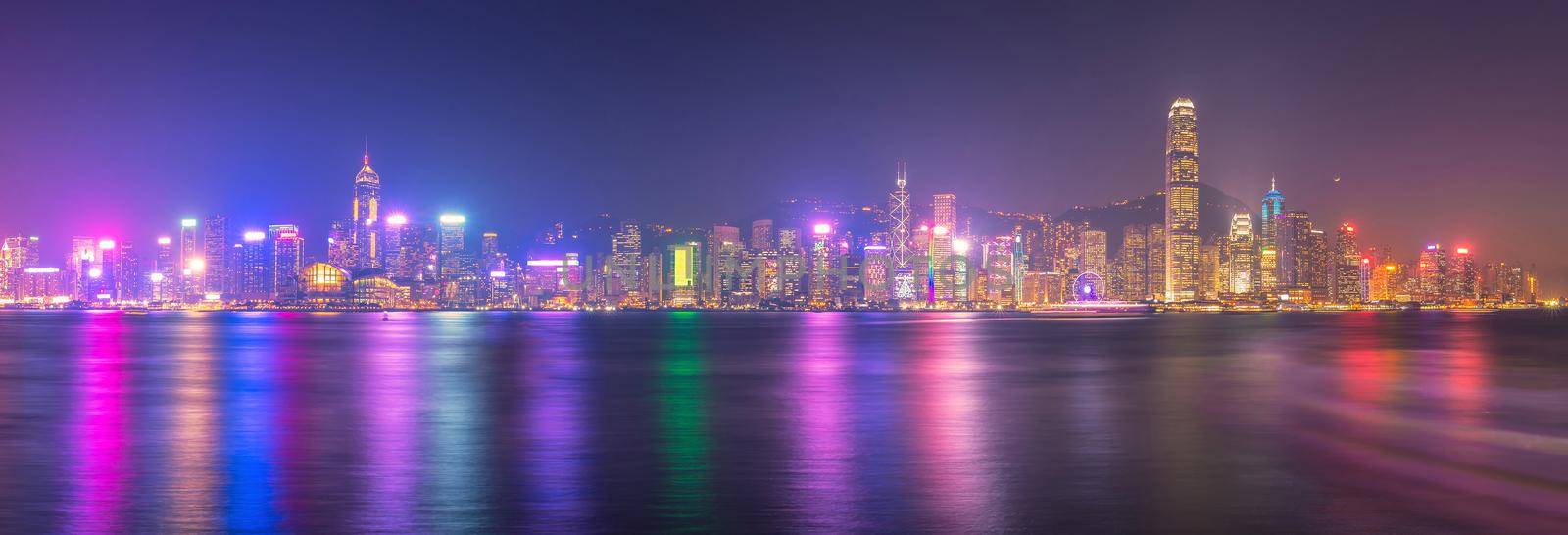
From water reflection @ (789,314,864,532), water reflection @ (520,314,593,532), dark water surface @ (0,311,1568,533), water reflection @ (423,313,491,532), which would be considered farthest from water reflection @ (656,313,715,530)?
water reflection @ (423,313,491,532)

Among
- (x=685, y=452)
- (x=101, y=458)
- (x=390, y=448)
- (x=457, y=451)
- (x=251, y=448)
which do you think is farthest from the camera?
(x=390, y=448)

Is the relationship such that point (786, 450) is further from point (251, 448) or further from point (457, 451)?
point (251, 448)

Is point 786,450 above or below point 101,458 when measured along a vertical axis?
below

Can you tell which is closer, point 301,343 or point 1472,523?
point 1472,523

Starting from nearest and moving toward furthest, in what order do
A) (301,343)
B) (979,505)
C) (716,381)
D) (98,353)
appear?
(979,505), (716,381), (98,353), (301,343)

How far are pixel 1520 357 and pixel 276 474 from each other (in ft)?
209

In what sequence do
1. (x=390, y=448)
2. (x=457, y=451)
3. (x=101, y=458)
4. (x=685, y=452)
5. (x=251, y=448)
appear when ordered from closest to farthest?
(x=101, y=458) < (x=685, y=452) < (x=457, y=451) < (x=251, y=448) < (x=390, y=448)

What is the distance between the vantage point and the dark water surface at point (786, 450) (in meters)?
Result: 14.8

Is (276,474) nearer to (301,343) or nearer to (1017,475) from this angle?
(1017,475)

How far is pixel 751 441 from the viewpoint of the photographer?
923 inches

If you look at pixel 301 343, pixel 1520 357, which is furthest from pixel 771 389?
pixel 301 343

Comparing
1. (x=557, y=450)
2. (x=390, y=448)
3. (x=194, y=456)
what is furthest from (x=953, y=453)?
(x=194, y=456)

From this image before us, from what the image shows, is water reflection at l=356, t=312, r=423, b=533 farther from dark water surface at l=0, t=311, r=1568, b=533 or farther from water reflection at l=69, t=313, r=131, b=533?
water reflection at l=69, t=313, r=131, b=533

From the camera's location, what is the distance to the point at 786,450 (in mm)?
22188
